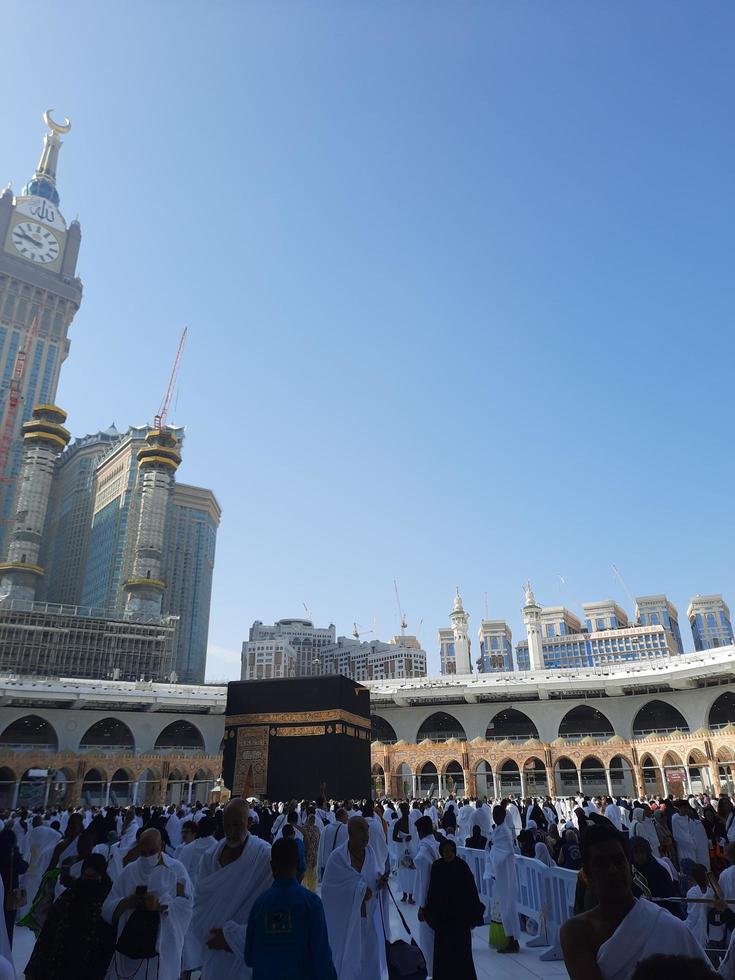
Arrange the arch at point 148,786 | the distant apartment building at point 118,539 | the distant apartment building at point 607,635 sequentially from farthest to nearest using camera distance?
the distant apartment building at point 607,635
the distant apartment building at point 118,539
the arch at point 148,786

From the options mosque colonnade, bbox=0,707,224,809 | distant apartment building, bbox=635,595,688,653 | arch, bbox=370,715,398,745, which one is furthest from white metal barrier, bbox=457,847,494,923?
distant apartment building, bbox=635,595,688,653

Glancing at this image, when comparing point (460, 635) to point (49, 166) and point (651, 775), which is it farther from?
point (49, 166)

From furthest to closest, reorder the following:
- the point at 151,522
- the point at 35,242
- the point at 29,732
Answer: the point at 35,242
the point at 151,522
the point at 29,732

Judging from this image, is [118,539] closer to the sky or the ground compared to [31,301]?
closer to the ground

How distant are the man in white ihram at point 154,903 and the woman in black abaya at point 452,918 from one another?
1.58 meters

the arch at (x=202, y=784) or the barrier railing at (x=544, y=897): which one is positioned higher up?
the arch at (x=202, y=784)

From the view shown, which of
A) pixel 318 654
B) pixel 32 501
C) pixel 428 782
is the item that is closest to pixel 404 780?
pixel 428 782

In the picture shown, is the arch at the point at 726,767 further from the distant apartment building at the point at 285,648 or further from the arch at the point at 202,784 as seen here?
the distant apartment building at the point at 285,648

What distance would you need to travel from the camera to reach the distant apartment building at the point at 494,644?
118 m

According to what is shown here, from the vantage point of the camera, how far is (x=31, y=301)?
80312 millimetres

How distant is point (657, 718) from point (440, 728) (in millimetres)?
12172

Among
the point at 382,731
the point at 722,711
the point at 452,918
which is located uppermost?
the point at 722,711

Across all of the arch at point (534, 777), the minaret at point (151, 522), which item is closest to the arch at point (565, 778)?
the arch at point (534, 777)

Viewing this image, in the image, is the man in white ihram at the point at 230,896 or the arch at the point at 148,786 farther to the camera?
the arch at the point at 148,786
